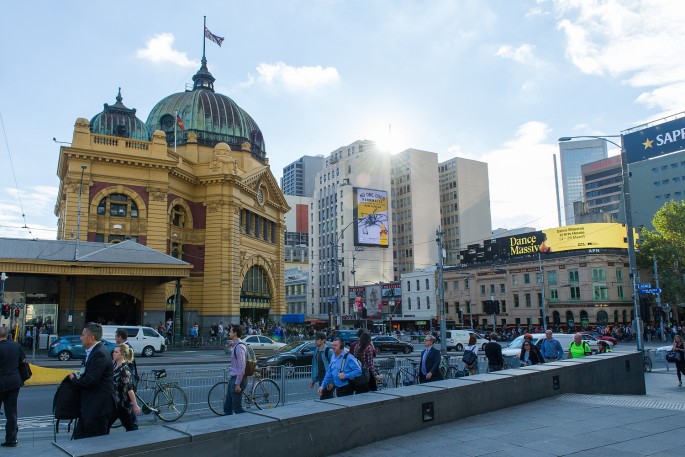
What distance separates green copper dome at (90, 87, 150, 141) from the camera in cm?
5228

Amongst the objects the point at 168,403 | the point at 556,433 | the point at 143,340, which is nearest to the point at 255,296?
the point at 143,340

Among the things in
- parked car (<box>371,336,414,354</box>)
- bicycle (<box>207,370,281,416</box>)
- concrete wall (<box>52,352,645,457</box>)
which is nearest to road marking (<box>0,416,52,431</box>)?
bicycle (<box>207,370,281,416</box>)

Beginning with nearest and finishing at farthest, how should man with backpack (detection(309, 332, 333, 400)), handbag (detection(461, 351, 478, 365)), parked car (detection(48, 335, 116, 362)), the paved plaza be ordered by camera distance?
the paved plaza, man with backpack (detection(309, 332, 333, 400)), handbag (detection(461, 351, 478, 365)), parked car (detection(48, 335, 116, 362))

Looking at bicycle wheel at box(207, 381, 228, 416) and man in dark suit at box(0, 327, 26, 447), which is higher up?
man in dark suit at box(0, 327, 26, 447)

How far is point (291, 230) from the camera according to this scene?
152m

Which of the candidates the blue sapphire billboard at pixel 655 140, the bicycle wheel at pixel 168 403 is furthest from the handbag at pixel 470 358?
the blue sapphire billboard at pixel 655 140

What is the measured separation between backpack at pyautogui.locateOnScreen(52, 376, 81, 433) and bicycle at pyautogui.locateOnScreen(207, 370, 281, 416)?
6017 mm

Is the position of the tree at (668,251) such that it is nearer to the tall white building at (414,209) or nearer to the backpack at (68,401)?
the tall white building at (414,209)

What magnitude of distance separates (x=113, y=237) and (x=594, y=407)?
39.6m

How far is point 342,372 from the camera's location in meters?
10.0

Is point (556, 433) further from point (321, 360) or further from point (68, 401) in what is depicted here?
point (68, 401)

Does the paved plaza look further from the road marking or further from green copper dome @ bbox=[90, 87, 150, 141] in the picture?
green copper dome @ bbox=[90, 87, 150, 141]

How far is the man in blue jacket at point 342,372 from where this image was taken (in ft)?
32.9

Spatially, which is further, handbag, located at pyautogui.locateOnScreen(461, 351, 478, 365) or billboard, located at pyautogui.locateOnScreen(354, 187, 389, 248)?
billboard, located at pyautogui.locateOnScreen(354, 187, 389, 248)
